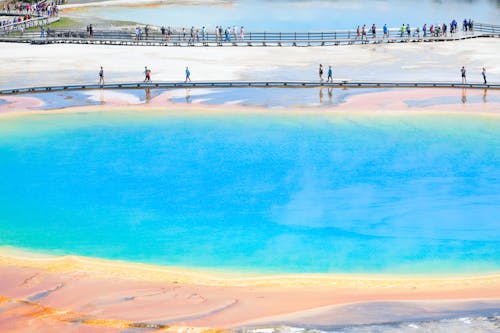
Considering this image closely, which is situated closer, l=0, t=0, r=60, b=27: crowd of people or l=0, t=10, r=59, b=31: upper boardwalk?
l=0, t=10, r=59, b=31: upper boardwalk

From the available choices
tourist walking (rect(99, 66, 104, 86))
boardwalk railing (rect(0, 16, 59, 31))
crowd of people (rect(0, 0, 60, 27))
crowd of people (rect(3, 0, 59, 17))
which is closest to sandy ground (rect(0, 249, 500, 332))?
tourist walking (rect(99, 66, 104, 86))

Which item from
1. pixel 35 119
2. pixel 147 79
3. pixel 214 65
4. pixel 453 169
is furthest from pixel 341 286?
pixel 214 65

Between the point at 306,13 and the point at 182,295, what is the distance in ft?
281

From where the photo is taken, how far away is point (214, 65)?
208 ft

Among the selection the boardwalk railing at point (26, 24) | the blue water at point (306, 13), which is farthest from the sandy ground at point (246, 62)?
the blue water at point (306, 13)

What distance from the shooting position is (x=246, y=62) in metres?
64.6

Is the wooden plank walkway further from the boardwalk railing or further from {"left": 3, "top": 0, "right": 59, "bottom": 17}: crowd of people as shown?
{"left": 3, "top": 0, "right": 59, "bottom": 17}: crowd of people

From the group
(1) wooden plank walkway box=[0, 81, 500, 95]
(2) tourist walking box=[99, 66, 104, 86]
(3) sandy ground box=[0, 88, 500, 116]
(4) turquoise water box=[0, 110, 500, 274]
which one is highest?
(2) tourist walking box=[99, 66, 104, 86]

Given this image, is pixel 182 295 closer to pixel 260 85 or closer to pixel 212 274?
pixel 212 274

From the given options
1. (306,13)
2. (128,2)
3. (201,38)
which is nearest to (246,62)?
(201,38)

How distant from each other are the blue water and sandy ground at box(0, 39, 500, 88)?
2164cm

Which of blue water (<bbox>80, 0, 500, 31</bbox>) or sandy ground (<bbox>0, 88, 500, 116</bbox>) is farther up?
blue water (<bbox>80, 0, 500, 31</bbox>)

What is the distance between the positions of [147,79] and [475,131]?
72.4ft

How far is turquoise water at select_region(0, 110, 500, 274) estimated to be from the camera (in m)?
29.9
